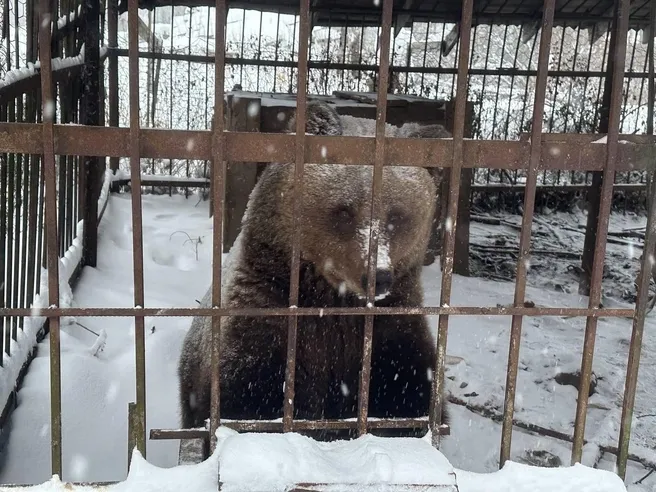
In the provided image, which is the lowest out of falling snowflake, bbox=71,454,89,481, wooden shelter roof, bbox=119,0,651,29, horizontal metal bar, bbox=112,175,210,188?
falling snowflake, bbox=71,454,89,481

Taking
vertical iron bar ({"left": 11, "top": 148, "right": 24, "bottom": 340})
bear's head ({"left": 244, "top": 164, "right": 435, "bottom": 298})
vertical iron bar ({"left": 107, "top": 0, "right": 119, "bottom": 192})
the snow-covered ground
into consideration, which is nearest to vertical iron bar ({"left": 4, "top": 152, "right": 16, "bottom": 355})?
vertical iron bar ({"left": 11, "top": 148, "right": 24, "bottom": 340})

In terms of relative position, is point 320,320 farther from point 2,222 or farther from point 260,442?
point 2,222

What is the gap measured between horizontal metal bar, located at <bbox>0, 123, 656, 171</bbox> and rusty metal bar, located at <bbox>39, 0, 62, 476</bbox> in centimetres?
3

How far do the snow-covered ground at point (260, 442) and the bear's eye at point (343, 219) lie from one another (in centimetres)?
116

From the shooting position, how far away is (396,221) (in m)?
3.21

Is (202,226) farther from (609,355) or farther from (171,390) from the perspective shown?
(609,355)

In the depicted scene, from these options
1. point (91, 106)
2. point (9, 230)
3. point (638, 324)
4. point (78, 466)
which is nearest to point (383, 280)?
point (638, 324)

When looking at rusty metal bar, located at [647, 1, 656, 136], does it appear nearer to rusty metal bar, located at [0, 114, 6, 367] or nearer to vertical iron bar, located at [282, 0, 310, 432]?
vertical iron bar, located at [282, 0, 310, 432]

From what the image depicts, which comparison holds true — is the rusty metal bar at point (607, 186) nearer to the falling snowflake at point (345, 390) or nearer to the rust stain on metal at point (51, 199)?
the falling snowflake at point (345, 390)

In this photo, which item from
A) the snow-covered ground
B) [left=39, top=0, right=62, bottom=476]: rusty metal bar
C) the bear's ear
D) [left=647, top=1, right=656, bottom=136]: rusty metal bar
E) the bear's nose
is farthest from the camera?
the snow-covered ground

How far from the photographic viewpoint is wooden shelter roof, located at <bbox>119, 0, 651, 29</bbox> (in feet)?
20.6

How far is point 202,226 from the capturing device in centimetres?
717

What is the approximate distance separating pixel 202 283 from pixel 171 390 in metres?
1.77

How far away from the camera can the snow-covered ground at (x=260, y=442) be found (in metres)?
2.85
